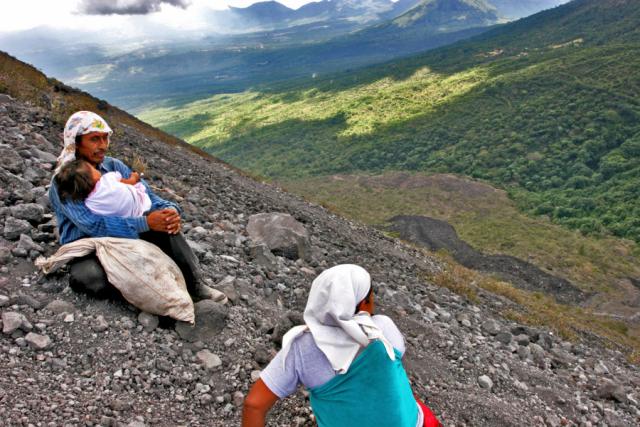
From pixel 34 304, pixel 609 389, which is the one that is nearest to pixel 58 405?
pixel 34 304

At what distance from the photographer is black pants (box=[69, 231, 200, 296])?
400 centimetres

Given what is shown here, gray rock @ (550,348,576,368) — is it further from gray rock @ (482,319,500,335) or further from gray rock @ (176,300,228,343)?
gray rock @ (176,300,228,343)

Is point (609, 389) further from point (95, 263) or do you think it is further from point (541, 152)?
point (541, 152)

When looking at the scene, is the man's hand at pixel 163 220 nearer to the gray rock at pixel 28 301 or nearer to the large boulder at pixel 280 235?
the gray rock at pixel 28 301

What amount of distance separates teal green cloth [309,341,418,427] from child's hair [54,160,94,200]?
2.45 metres

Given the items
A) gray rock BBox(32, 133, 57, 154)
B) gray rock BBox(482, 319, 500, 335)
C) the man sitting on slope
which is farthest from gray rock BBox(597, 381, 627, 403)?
gray rock BBox(32, 133, 57, 154)

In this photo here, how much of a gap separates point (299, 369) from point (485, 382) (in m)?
4.44

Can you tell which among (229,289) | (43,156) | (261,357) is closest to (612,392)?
(261,357)

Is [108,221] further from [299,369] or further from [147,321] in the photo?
[299,369]

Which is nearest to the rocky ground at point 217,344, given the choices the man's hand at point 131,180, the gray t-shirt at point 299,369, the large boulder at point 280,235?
the large boulder at point 280,235

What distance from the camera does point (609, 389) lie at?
6512 millimetres

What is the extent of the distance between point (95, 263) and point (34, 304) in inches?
26.7

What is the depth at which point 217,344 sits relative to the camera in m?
4.46

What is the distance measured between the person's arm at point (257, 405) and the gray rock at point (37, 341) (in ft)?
7.25
